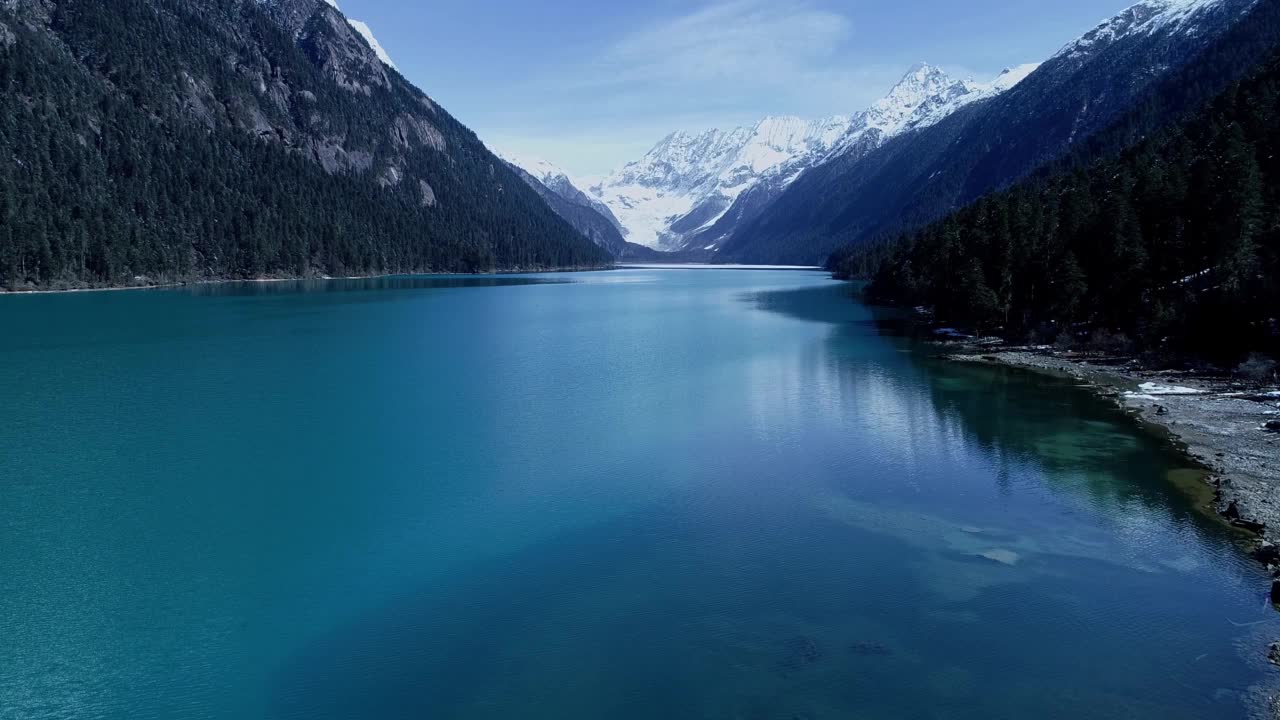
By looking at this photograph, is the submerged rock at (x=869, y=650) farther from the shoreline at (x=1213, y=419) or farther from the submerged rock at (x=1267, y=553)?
Result: the shoreline at (x=1213, y=419)

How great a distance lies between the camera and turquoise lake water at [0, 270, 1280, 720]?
17.2 meters

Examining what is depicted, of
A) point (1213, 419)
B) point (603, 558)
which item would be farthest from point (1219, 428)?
point (603, 558)

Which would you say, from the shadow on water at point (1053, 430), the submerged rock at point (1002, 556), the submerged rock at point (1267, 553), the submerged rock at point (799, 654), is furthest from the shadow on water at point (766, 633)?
the submerged rock at point (1267, 553)

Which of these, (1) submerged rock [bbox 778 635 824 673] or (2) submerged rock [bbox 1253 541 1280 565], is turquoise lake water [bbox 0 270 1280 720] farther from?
(2) submerged rock [bbox 1253 541 1280 565]

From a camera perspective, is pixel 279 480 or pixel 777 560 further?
pixel 279 480

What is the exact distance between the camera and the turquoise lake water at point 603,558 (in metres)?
17.2

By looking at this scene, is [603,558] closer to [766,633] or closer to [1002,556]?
[766,633]

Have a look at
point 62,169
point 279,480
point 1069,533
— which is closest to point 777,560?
point 1069,533

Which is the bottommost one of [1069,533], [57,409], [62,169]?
[1069,533]

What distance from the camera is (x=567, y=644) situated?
19.0 m

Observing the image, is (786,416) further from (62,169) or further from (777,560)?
(62,169)

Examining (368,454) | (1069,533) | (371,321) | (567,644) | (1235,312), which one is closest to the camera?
(567,644)

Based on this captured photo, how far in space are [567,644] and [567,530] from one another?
7896 mm

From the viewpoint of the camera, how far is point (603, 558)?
24.3 metres
